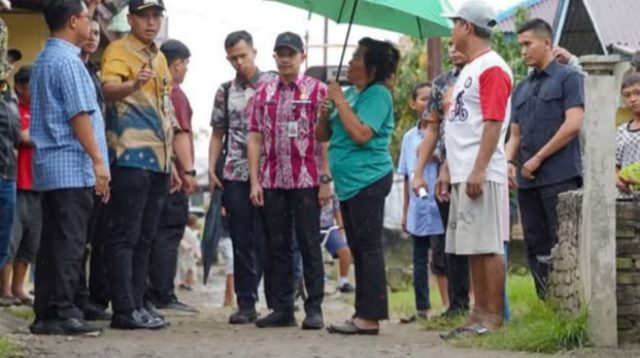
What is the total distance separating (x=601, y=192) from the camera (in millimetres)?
8984

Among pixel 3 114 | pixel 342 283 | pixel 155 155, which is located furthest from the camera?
pixel 342 283

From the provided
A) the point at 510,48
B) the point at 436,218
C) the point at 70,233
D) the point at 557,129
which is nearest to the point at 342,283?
the point at 436,218

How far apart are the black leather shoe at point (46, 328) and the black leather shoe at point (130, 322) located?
698mm

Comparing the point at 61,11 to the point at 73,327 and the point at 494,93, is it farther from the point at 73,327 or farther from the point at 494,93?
the point at 494,93

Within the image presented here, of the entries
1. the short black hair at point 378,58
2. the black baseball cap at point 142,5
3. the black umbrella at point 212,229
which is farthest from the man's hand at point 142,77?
the black umbrella at point 212,229

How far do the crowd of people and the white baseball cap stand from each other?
1 centimetres

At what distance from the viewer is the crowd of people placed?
9.52 metres

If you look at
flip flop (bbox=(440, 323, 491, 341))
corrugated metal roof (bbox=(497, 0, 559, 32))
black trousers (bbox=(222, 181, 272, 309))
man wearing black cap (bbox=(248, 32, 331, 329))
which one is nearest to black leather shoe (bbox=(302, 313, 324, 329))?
man wearing black cap (bbox=(248, 32, 331, 329))

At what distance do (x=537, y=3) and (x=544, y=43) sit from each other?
20089 millimetres

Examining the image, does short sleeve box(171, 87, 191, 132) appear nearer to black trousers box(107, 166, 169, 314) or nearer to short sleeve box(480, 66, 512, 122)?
black trousers box(107, 166, 169, 314)

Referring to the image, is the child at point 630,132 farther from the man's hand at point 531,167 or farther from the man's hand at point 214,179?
the man's hand at point 214,179

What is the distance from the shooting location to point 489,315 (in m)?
9.60

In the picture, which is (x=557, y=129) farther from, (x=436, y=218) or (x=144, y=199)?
(x=144, y=199)

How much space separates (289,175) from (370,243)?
33.5 inches
